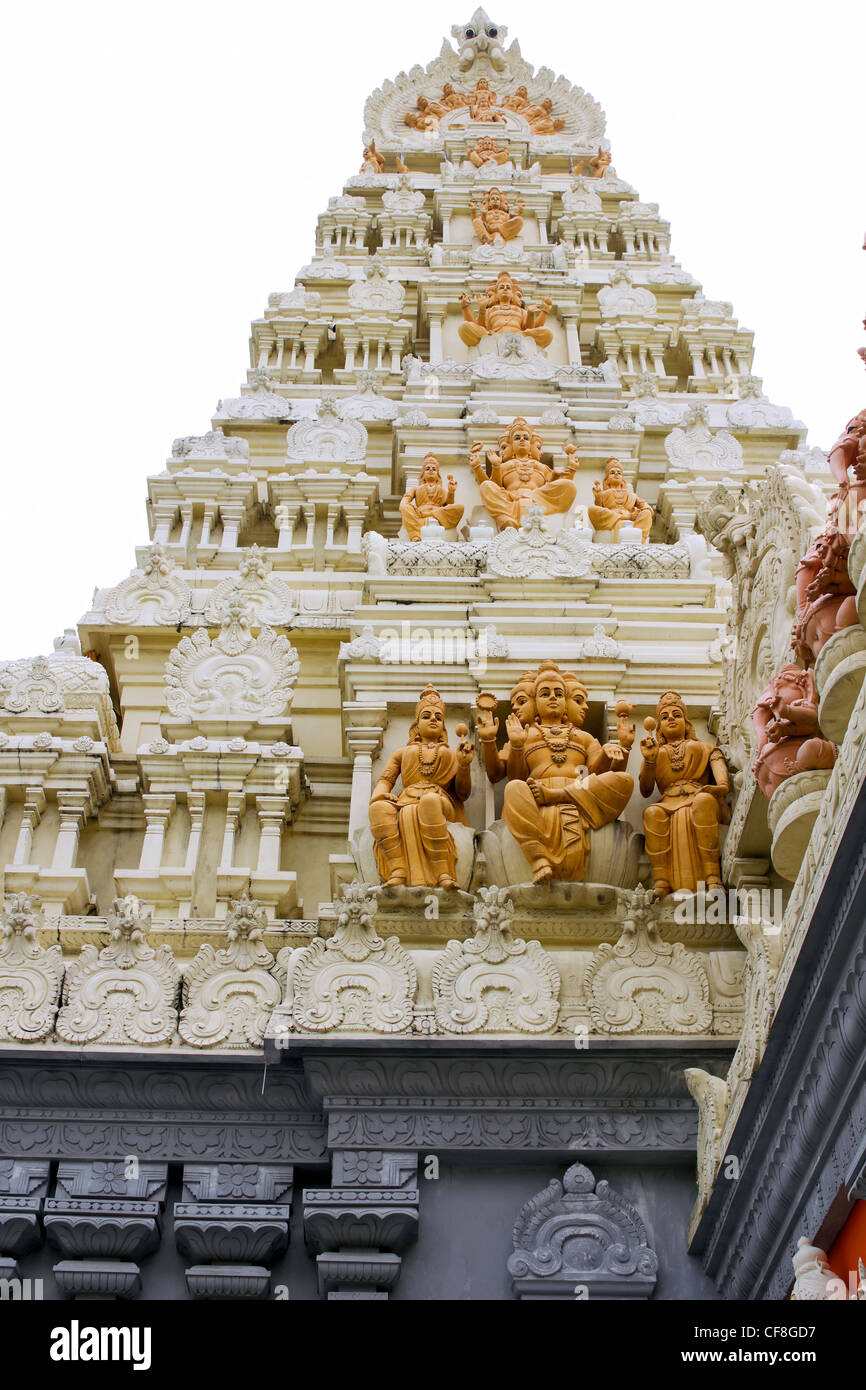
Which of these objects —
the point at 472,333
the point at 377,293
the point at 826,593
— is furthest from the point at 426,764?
the point at 377,293

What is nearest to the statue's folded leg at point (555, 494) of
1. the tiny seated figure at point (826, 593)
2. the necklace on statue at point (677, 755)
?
the necklace on statue at point (677, 755)

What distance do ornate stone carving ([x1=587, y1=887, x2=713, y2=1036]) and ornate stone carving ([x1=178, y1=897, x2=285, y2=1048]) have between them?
2259mm

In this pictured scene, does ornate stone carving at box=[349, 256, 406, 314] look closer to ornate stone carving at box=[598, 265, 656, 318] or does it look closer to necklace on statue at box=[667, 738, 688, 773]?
ornate stone carving at box=[598, 265, 656, 318]

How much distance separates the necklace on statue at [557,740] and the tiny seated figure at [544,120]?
23418mm

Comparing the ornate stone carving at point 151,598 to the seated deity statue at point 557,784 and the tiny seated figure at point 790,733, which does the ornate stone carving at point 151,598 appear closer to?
the seated deity statue at point 557,784

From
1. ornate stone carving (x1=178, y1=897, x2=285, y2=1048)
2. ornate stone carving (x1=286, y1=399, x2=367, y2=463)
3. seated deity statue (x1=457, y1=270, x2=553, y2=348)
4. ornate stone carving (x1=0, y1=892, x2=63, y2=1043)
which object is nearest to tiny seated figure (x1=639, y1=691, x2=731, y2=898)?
ornate stone carving (x1=178, y1=897, x2=285, y2=1048)

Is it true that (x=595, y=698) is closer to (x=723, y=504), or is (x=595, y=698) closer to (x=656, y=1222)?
(x=723, y=504)

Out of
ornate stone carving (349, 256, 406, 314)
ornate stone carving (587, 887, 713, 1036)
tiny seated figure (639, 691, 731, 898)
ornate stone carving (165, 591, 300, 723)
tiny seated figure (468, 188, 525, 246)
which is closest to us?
ornate stone carving (587, 887, 713, 1036)

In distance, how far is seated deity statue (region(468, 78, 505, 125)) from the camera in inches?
1254

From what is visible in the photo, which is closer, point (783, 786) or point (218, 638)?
point (783, 786)

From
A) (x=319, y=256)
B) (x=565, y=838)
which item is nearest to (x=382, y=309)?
(x=319, y=256)

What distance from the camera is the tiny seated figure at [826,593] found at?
7.97m

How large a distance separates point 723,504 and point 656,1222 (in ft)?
18.6

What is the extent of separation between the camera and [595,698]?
13875mm
